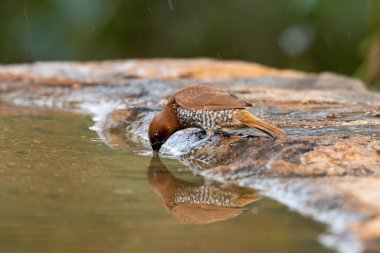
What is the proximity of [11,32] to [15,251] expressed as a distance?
32.4ft

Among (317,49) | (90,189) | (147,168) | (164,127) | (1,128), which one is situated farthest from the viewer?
(317,49)

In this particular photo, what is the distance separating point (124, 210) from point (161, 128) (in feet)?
5.07

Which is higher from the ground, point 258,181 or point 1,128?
point 258,181

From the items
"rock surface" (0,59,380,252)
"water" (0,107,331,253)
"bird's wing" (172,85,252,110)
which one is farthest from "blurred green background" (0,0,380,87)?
"water" (0,107,331,253)

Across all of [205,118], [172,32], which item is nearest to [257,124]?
[205,118]

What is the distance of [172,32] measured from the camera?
1231cm

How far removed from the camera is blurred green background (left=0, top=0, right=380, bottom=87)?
1172 cm

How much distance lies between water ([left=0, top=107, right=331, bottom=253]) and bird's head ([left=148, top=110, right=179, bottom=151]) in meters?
0.17

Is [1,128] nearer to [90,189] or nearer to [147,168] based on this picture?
[147,168]

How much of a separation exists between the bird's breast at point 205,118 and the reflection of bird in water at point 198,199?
757 mm

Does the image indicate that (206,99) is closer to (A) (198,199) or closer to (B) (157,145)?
(B) (157,145)

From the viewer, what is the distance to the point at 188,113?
4883 millimetres

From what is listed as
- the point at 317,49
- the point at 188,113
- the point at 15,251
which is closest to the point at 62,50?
the point at 317,49

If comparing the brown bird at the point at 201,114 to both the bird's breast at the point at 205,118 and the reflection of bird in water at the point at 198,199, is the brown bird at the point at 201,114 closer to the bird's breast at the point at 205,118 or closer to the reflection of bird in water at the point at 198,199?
the bird's breast at the point at 205,118
